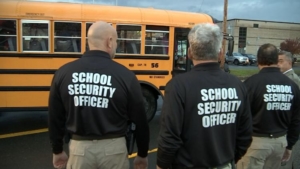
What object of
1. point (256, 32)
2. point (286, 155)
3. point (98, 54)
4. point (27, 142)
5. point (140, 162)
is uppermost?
point (256, 32)

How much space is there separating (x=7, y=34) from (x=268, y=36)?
204 feet

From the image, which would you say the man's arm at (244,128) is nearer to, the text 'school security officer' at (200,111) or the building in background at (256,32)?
the text 'school security officer' at (200,111)

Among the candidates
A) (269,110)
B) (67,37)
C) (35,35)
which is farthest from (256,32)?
(269,110)

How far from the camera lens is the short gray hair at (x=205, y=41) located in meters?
1.98

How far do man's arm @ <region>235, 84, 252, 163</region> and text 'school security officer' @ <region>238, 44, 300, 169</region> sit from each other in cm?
60

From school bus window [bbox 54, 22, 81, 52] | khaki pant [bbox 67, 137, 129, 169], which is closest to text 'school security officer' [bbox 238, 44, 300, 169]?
khaki pant [bbox 67, 137, 129, 169]

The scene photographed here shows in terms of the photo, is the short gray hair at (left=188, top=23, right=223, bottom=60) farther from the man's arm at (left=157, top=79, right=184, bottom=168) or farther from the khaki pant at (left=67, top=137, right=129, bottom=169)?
the khaki pant at (left=67, top=137, right=129, bottom=169)

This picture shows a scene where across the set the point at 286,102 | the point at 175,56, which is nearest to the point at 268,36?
the point at 175,56

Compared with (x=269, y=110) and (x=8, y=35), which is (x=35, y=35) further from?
(x=269, y=110)

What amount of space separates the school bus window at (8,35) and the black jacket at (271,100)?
16.1 feet

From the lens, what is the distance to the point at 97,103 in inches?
88.0

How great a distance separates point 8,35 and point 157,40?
311 centimetres

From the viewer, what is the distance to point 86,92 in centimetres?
223

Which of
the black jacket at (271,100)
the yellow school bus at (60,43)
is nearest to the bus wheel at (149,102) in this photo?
the yellow school bus at (60,43)
